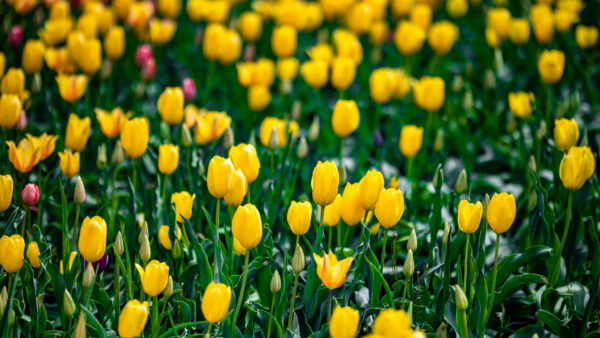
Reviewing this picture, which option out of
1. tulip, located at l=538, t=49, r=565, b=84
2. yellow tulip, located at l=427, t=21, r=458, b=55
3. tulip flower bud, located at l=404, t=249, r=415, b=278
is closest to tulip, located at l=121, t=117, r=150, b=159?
tulip flower bud, located at l=404, t=249, r=415, b=278

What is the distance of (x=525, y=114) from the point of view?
10.8ft

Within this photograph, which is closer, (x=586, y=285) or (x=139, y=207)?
(x=586, y=285)

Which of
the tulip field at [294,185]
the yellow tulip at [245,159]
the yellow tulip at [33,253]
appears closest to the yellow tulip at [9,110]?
the tulip field at [294,185]

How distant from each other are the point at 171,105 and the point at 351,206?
1092 millimetres

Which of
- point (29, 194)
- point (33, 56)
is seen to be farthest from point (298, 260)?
point (33, 56)

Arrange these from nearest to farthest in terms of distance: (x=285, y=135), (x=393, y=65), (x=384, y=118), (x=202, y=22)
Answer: (x=285, y=135) < (x=384, y=118) < (x=393, y=65) < (x=202, y=22)

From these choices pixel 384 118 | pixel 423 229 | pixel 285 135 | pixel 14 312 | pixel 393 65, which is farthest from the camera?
pixel 393 65

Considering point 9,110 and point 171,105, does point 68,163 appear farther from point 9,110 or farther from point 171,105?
point 171,105

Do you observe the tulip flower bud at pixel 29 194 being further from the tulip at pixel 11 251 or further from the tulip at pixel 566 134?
the tulip at pixel 566 134

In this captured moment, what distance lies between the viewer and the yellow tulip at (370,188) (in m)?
2.15

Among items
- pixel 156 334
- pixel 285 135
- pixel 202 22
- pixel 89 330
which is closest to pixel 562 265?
pixel 285 135

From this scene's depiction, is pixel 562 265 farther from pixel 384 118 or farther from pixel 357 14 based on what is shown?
pixel 357 14

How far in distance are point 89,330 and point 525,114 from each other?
221cm

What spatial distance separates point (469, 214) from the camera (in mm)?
2080
